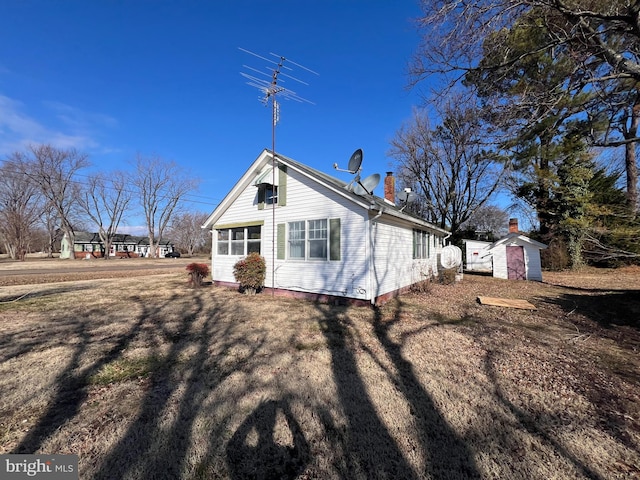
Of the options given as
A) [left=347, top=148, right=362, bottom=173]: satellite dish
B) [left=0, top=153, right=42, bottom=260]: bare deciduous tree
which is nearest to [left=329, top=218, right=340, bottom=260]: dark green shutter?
[left=347, top=148, right=362, bottom=173]: satellite dish

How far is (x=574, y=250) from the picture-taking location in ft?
60.4

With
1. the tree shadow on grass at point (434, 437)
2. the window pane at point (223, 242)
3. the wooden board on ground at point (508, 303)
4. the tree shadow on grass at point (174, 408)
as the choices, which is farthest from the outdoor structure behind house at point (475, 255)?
the tree shadow on grass at point (174, 408)

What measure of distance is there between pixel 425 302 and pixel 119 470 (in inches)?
323

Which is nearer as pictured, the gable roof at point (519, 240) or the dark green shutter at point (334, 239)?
the dark green shutter at point (334, 239)

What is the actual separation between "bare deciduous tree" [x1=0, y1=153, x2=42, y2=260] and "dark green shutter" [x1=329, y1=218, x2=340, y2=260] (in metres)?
45.2

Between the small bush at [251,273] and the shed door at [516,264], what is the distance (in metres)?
14.9

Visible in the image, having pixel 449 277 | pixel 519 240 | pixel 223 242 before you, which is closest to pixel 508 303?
pixel 449 277

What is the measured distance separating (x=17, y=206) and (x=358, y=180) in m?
52.0

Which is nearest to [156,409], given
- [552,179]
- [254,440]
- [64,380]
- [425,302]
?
[254,440]

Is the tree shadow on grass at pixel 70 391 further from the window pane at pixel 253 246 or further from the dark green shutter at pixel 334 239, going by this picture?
the window pane at pixel 253 246

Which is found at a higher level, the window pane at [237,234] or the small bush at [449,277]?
the window pane at [237,234]

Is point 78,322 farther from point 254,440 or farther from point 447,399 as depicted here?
point 447,399

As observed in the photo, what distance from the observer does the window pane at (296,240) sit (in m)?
9.57

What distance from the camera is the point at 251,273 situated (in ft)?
32.9
